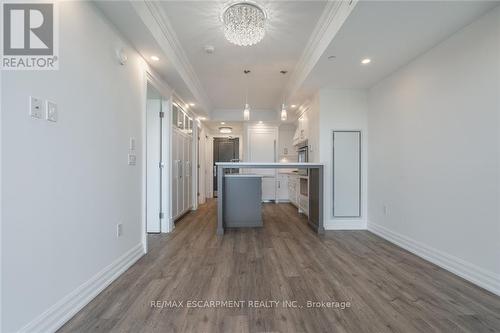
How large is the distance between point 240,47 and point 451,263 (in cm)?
335

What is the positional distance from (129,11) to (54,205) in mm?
1595

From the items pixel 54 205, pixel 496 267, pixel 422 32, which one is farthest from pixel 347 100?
pixel 54 205

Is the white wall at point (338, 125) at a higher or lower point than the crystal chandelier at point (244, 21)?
lower

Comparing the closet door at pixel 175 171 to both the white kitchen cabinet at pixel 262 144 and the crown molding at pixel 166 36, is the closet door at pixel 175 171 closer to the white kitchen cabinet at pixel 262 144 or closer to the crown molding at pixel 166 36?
the crown molding at pixel 166 36

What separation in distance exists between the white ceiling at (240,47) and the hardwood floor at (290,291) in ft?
8.45

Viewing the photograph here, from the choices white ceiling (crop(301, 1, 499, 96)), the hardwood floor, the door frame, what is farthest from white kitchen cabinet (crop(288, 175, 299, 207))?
the door frame

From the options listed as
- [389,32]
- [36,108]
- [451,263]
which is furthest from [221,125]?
[451,263]

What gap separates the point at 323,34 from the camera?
243 centimetres

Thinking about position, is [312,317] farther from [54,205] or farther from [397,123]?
[397,123]

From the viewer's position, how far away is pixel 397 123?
2.97 m

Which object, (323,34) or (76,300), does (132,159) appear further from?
Result: (323,34)

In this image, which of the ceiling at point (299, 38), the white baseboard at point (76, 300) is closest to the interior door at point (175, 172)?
the ceiling at point (299, 38)

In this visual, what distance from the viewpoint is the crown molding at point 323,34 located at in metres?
1.98

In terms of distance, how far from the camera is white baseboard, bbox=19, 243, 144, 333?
1.27m
